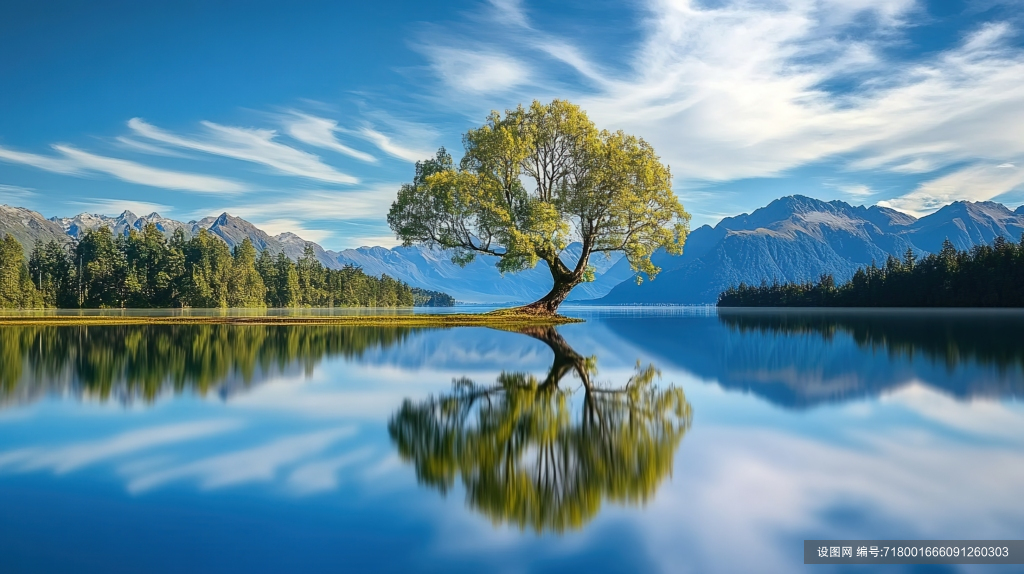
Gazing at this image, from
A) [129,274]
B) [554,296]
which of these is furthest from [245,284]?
[554,296]

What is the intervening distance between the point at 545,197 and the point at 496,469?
140 feet

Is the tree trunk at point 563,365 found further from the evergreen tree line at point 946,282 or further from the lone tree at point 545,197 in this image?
the evergreen tree line at point 946,282

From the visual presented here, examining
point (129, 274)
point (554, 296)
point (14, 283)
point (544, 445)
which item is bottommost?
point (544, 445)

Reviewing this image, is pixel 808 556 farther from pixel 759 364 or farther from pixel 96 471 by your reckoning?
pixel 759 364

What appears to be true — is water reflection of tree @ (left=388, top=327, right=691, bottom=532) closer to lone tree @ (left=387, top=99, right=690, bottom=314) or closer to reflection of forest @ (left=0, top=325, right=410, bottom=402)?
reflection of forest @ (left=0, top=325, right=410, bottom=402)

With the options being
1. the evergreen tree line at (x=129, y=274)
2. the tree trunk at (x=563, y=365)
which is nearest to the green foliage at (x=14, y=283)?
the evergreen tree line at (x=129, y=274)

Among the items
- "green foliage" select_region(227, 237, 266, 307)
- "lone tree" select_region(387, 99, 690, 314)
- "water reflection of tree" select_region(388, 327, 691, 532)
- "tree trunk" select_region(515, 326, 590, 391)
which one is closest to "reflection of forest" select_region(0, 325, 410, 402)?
"water reflection of tree" select_region(388, 327, 691, 532)

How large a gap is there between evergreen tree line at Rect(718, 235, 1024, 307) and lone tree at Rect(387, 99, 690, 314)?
316 ft

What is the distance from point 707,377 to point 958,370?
7.04 metres

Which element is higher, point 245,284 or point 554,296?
point 245,284

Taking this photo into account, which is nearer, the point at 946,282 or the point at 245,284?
the point at 946,282

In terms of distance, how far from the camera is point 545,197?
4897cm

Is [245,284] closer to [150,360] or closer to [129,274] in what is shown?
[129,274]

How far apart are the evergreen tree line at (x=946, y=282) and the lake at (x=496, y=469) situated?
120669 mm
